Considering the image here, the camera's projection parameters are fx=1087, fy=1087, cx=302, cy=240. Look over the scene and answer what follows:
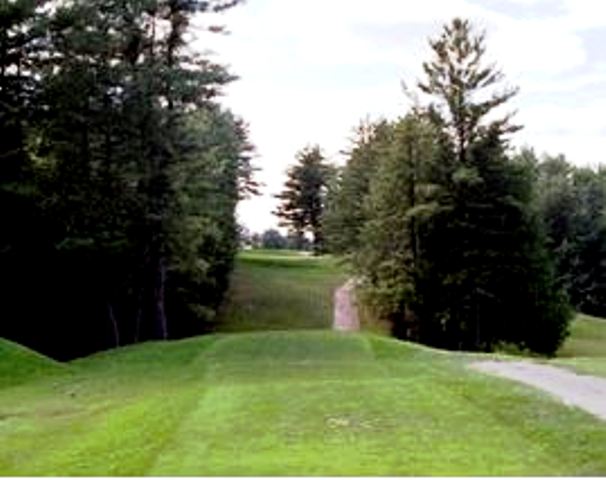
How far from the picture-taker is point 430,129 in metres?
50.8

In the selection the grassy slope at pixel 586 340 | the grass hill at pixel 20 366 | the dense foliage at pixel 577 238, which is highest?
the dense foliage at pixel 577 238

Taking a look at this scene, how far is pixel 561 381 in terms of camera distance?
853 inches

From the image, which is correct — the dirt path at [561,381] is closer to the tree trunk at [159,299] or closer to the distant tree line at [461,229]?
the tree trunk at [159,299]

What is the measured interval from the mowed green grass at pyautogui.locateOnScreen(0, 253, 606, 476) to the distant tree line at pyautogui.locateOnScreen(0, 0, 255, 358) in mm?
12123

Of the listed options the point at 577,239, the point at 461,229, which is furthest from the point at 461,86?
the point at 577,239

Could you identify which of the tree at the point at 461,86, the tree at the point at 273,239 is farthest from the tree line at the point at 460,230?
the tree at the point at 273,239

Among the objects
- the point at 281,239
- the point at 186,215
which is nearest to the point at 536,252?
the point at 186,215

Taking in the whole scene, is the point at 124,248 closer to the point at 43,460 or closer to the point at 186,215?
the point at 186,215

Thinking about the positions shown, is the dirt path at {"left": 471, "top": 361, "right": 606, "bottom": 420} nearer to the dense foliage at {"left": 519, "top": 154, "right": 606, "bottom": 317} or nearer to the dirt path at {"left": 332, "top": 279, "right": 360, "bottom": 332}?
the dirt path at {"left": 332, "top": 279, "right": 360, "bottom": 332}

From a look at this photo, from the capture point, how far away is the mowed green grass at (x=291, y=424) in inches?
462

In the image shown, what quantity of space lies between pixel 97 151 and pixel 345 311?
28791 mm

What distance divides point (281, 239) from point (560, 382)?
11300cm

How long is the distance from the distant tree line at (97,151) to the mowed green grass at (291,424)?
12.1m

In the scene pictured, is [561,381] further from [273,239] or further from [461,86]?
[273,239]
